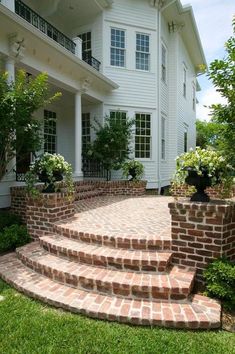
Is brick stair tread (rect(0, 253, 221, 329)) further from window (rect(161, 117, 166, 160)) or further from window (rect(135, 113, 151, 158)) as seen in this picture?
→ window (rect(161, 117, 166, 160))

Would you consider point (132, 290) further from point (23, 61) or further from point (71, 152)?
point (71, 152)

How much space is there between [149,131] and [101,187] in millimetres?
3581

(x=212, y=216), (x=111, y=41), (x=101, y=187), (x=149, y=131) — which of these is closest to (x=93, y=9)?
(x=111, y=41)

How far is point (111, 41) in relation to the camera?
36.8 feet

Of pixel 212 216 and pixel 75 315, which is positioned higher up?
pixel 212 216

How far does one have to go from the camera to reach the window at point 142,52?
38.0ft

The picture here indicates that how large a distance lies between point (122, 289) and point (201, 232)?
1199mm

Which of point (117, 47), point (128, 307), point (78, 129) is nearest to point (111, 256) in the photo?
point (128, 307)

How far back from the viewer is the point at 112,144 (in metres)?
10.1

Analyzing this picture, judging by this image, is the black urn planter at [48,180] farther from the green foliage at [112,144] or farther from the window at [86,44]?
the window at [86,44]

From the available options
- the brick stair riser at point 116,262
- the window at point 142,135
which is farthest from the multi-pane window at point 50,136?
the brick stair riser at point 116,262

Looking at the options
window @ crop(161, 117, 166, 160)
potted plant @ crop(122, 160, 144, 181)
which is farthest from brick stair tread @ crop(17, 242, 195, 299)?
window @ crop(161, 117, 166, 160)

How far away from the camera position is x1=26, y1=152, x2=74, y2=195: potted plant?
Result: 17.1ft

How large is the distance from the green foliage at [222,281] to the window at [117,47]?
989cm
